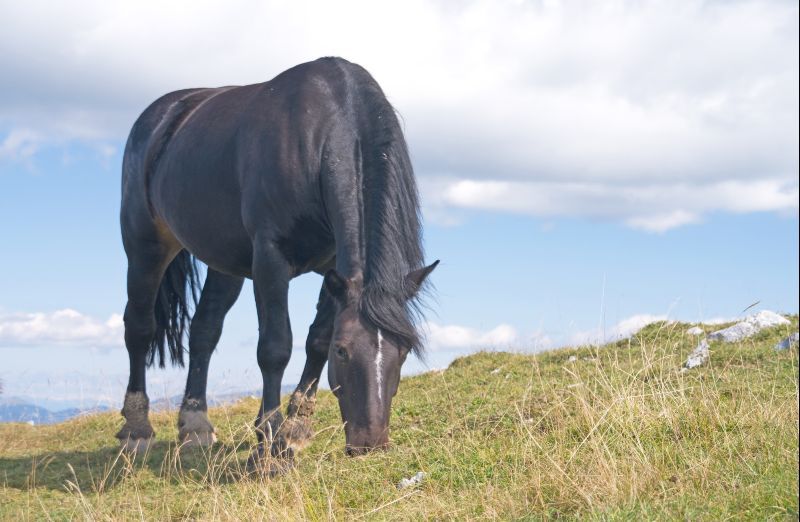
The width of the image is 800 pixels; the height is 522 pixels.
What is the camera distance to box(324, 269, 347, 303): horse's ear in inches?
243

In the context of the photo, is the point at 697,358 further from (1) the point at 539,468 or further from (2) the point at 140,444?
(2) the point at 140,444

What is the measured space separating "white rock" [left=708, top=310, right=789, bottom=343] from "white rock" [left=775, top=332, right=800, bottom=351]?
70 centimetres

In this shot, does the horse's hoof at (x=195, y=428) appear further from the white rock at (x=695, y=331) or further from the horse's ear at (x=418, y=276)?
the white rock at (x=695, y=331)

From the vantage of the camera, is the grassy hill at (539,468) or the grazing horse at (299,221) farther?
the grazing horse at (299,221)

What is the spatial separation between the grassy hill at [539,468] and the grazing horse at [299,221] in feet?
1.77

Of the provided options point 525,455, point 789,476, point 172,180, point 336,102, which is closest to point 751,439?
point 789,476

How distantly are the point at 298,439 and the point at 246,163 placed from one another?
98.2 inches

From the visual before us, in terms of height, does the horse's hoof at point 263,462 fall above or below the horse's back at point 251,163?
below

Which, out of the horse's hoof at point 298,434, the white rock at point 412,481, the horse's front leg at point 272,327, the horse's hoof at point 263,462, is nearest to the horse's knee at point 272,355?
the horse's front leg at point 272,327

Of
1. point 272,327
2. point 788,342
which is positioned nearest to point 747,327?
point 788,342

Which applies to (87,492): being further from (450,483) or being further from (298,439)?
(450,483)

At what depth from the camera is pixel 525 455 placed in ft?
17.5

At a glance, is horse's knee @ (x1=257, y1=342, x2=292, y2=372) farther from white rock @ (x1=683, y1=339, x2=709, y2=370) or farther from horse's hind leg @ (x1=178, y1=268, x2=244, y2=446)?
white rock @ (x1=683, y1=339, x2=709, y2=370)

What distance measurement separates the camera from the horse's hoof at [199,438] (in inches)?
368
